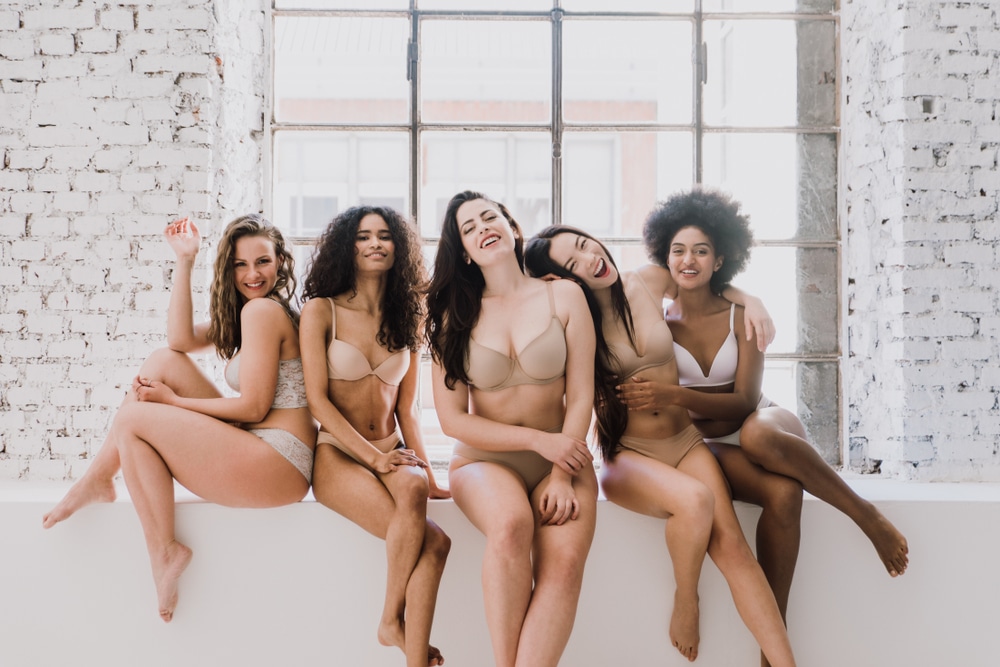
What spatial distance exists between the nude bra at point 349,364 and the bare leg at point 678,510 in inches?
31.5

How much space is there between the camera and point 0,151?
3.22 m

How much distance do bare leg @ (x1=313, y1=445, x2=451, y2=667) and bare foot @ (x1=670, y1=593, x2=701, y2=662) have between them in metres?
0.72

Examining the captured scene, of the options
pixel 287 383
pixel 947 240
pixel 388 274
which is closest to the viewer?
pixel 287 383

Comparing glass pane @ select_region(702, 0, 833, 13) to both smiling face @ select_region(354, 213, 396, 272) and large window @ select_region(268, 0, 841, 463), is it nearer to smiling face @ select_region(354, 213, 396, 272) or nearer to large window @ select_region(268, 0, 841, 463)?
large window @ select_region(268, 0, 841, 463)

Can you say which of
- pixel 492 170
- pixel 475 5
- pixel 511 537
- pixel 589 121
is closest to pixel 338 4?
pixel 475 5

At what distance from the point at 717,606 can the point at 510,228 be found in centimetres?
137

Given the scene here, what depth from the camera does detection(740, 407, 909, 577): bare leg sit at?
242 cm

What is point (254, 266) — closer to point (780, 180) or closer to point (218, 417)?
point (218, 417)

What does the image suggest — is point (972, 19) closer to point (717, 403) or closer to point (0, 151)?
point (717, 403)

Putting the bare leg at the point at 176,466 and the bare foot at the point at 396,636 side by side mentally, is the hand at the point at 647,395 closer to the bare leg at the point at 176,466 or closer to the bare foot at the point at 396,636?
the bare foot at the point at 396,636

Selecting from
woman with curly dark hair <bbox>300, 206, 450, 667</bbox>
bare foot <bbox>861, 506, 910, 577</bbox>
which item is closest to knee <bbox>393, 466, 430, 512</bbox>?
woman with curly dark hair <bbox>300, 206, 450, 667</bbox>

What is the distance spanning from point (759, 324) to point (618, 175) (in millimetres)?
1346

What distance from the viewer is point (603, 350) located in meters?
2.60

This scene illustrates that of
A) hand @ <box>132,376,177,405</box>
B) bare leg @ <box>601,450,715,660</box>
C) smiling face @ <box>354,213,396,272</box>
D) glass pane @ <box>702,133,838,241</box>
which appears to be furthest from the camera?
glass pane @ <box>702,133,838,241</box>
